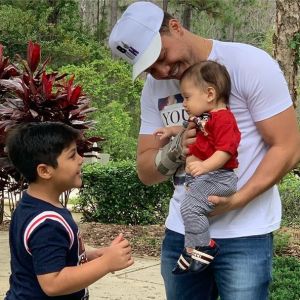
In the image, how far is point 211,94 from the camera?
2.67 meters

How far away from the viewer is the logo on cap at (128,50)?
284cm

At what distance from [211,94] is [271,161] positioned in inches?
12.8

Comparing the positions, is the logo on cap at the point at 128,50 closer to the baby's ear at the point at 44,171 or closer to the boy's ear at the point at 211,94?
the boy's ear at the point at 211,94

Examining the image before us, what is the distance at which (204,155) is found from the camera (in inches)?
105

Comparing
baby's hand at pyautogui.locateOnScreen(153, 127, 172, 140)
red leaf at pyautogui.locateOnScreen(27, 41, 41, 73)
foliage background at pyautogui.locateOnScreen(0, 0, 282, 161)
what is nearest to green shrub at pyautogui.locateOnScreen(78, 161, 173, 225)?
foliage background at pyautogui.locateOnScreen(0, 0, 282, 161)

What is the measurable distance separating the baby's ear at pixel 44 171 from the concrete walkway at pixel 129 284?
135 inches

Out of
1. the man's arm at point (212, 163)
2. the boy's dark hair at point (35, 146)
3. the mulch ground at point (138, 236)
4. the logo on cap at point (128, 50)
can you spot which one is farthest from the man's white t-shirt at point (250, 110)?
the mulch ground at point (138, 236)

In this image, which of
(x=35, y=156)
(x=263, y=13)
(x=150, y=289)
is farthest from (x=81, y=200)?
(x=263, y=13)

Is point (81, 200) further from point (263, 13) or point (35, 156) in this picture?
point (263, 13)

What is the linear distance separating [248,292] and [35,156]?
3.01ft

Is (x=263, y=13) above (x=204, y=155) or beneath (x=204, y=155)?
above

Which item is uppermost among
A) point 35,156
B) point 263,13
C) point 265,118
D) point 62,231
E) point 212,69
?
point 263,13

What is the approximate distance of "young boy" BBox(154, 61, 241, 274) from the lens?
8.54ft

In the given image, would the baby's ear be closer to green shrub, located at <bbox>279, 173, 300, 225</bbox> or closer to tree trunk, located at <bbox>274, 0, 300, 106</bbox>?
tree trunk, located at <bbox>274, 0, 300, 106</bbox>
